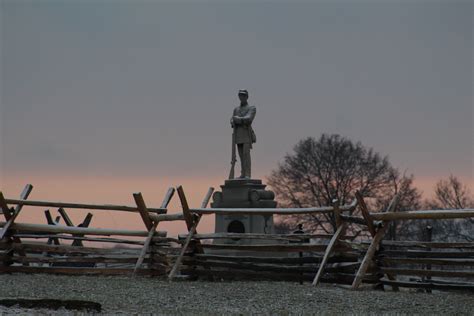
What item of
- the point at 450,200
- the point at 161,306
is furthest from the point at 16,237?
the point at 450,200

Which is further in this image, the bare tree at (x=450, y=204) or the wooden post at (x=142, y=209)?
the bare tree at (x=450, y=204)

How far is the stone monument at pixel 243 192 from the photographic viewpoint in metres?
19.9

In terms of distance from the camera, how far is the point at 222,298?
1023cm

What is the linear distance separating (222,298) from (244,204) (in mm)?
9904

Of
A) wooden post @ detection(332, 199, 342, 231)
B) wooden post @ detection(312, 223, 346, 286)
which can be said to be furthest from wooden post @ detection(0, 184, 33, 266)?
wooden post @ detection(332, 199, 342, 231)

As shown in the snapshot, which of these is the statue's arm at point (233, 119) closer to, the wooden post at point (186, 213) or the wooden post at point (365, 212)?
the wooden post at point (186, 213)

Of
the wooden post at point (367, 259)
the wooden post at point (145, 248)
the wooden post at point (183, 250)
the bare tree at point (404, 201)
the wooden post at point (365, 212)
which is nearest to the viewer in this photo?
the wooden post at point (365, 212)

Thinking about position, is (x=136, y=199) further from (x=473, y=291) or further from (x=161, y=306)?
(x=473, y=291)

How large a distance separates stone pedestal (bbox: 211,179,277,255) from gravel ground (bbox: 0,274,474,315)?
7.35 metres

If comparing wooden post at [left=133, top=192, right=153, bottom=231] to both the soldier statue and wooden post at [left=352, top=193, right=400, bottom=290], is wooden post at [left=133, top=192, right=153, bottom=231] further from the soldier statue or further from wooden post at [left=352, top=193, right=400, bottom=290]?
the soldier statue

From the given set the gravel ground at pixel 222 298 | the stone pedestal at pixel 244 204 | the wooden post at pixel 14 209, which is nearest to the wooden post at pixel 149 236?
the gravel ground at pixel 222 298

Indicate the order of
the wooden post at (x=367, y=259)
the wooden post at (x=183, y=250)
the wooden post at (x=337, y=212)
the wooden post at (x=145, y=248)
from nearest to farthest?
the wooden post at (x=367, y=259)
the wooden post at (x=337, y=212)
the wooden post at (x=183, y=250)
the wooden post at (x=145, y=248)

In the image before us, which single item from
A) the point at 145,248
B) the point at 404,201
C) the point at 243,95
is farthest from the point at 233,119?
the point at 404,201

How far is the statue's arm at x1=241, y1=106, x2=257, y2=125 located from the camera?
66.5ft
